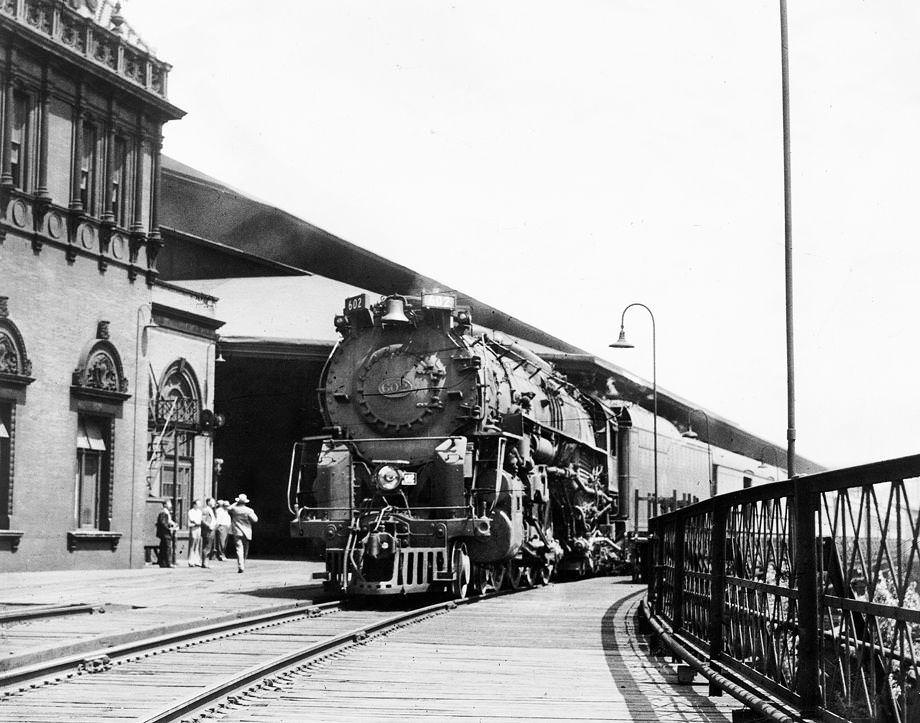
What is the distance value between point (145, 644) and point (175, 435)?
1704 cm

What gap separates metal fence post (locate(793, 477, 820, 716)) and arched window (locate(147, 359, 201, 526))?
21676mm

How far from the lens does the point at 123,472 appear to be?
23047mm

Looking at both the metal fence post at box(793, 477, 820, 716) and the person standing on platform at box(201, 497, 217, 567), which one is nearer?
the metal fence post at box(793, 477, 820, 716)

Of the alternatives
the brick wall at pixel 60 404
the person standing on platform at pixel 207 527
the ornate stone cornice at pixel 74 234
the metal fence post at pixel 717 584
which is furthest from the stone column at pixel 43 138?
the metal fence post at pixel 717 584

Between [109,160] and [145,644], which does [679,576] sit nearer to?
[145,644]

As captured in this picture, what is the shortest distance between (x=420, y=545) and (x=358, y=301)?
11.5 ft

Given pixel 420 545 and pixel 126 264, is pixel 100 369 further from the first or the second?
pixel 420 545

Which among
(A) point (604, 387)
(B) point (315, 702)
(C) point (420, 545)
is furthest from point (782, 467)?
(B) point (315, 702)

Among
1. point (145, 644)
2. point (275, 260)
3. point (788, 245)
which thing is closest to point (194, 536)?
point (788, 245)

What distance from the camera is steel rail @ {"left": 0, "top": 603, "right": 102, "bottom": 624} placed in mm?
11578

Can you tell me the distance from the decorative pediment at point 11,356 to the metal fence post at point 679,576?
13.9m

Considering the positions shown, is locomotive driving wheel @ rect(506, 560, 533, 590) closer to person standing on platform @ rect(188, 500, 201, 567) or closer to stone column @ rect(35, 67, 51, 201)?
person standing on platform @ rect(188, 500, 201, 567)

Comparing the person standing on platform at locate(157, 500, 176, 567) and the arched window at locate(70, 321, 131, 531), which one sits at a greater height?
the arched window at locate(70, 321, 131, 531)

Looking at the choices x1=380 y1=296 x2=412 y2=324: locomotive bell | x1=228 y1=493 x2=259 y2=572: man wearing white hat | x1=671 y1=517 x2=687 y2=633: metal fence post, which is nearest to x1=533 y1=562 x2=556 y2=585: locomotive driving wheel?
x1=380 y1=296 x2=412 y2=324: locomotive bell
